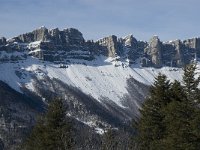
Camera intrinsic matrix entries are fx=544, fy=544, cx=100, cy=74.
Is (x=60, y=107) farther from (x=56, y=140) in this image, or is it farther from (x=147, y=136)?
(x=147, y=136)

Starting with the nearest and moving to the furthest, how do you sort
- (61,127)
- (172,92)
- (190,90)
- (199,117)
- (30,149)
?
1. (199,117)
2. (190,90)
3. (172,92)
4. (61,127)
5. (30,149)

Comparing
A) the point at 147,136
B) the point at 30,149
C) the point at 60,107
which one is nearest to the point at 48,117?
the point at 60,107

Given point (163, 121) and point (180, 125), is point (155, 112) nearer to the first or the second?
point (163, 121)

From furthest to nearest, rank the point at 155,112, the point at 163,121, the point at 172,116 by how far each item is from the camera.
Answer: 1. the point at 155,112
2. the point at 163,121
3. the point at 172,116

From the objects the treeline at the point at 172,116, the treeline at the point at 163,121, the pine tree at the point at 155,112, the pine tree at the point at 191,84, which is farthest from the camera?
the pine tree at the point at 155,112

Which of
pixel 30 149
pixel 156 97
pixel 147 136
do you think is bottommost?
pixel 30 149

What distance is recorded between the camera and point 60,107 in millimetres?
44844

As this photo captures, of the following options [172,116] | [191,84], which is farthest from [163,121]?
[191,84]

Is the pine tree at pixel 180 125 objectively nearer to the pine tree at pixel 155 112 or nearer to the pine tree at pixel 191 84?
the pine tree at pixel 191 84

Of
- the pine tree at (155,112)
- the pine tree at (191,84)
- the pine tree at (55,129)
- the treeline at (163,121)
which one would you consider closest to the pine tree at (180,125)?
the treeline at (163,121)

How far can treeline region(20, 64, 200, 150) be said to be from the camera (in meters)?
33.6

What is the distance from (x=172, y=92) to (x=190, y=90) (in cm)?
388

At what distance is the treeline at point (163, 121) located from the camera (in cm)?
3362

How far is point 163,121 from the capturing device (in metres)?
38.0
